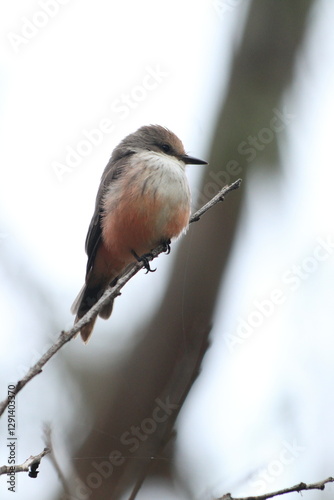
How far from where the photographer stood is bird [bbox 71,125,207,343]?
510cm

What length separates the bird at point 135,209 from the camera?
510 cm

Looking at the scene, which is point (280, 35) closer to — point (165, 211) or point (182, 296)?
point (165, 211)

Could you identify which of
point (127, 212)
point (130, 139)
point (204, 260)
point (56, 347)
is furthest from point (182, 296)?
point (56, 347)

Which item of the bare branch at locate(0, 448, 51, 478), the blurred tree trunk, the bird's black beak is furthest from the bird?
the bare branch at locate(0, 448, 51, 478)

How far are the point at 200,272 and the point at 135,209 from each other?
70 cm

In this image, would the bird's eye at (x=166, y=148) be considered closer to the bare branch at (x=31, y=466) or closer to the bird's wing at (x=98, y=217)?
the bird's wing at (x=98, y=217)

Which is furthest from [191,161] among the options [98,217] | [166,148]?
[98,217]

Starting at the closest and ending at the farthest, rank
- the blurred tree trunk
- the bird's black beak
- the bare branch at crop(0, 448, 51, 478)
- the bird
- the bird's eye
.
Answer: the bare branch at crop(0, 448, 51, 478), the blurred tree trunk, the bird, the bird's black beak, the bird's eye

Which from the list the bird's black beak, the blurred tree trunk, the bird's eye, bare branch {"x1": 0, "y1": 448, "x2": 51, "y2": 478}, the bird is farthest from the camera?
the bird's eye

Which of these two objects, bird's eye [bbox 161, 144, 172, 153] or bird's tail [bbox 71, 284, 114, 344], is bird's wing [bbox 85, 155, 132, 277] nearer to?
bird's tail [bbox 71, 284, 114, 344]

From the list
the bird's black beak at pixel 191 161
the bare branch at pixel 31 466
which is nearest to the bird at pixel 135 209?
the bird's black beak at pixel 191 161

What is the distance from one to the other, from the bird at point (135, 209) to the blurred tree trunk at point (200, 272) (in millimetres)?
276

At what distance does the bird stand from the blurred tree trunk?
28 centimetres

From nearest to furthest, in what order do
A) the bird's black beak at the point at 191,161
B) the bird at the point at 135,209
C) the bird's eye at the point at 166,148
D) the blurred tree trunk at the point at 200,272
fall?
the blurred tree trunk at the point at 200,272, the bird at the point at 135,209, the bird's black beak at the point at 191,161, the bird's eye at the point at 166,148
